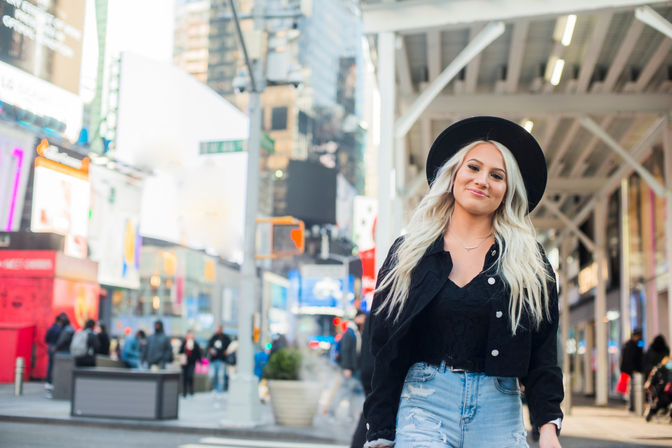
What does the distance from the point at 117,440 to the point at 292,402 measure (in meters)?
3.49

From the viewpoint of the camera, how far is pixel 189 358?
909 inches

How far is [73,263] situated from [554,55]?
18420 millimetres

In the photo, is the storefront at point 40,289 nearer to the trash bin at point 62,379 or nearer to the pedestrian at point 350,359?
the trash bin at point 62,379

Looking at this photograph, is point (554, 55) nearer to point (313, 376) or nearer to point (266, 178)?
point (313, 376)

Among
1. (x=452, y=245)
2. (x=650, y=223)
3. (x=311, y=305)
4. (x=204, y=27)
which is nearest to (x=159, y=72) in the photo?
(x=311, y=305)

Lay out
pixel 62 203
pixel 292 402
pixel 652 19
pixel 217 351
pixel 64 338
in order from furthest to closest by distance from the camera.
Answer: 1. pixel 62 203
2. pixel 217 351
3. pixel 64 338
4. pixel 292 402
5. pixel 652 19

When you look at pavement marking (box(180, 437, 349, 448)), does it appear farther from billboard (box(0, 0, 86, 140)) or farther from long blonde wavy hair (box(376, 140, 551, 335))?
long blonde wavy hair (box(376, 140, 551, 335))

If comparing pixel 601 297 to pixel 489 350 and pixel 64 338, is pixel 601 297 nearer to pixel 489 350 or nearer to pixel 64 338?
pixel 64 338

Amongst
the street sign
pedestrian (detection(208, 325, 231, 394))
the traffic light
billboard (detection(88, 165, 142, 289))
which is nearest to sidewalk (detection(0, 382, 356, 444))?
the traffic light

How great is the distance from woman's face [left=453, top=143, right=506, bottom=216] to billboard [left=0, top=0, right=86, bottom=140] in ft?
31.8

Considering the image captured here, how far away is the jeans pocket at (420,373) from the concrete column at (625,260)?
27.2 meters

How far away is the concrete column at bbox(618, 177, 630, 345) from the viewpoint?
28883mm

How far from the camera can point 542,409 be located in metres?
2.98

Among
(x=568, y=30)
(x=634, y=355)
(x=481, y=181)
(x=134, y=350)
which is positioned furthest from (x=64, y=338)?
(x=481, y=181)
